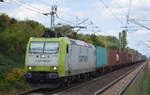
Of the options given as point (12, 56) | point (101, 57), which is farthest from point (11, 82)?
point (101, 57)

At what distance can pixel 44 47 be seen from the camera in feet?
64.7

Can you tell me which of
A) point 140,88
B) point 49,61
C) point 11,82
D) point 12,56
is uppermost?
point 12,56

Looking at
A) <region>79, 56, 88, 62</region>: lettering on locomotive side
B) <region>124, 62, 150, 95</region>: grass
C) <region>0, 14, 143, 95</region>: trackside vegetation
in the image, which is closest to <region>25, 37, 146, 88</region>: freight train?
<region>0, 14, 143, 95</region>: trackside vegetation

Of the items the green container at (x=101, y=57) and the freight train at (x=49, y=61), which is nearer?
the freight train at (x=49, y=61)

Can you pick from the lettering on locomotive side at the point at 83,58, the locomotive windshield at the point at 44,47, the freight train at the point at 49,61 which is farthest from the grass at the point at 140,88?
the locomotive windshield at the point at 44,47

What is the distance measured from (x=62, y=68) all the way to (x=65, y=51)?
1158 mm

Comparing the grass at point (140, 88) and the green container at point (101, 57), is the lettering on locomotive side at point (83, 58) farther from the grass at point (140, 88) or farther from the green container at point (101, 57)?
the green container at point (101, 57)

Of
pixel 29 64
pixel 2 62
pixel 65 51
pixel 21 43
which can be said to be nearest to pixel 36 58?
pixel 29 64

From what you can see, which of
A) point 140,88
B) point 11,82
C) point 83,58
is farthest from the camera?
point 83,58

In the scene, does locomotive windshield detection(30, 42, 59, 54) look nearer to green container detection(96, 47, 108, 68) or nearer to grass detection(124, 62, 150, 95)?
grass detection(124, 62, 150, 95)

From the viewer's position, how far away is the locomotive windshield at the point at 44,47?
64.2 ft

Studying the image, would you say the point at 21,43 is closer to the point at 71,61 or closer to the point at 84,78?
the point at 84,78

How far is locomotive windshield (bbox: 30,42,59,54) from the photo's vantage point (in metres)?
19.6

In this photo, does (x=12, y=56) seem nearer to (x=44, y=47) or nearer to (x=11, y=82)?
(x=11, y=82)
